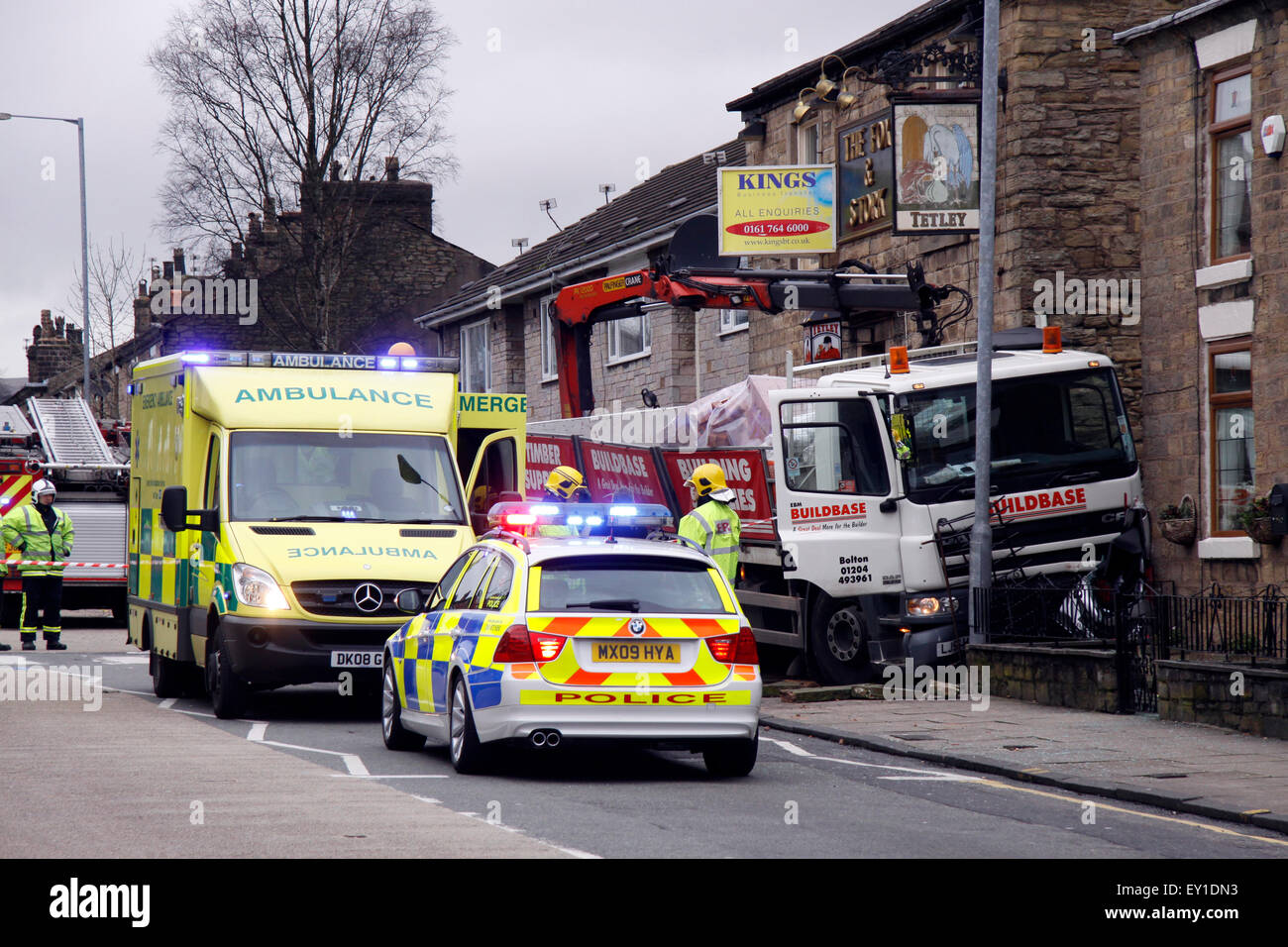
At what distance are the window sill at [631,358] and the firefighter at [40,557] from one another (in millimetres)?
13140

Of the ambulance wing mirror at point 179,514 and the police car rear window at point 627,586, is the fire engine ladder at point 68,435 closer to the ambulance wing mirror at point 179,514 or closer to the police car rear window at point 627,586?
the ambulance wing mirror at point 179,514

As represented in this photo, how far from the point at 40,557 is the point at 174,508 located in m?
8.71

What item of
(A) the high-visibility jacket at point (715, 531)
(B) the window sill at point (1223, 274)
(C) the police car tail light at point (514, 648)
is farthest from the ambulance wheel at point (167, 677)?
(B) the window sill at point (1223, 274)

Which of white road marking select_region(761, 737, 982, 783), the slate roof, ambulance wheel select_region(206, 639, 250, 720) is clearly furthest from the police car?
the slate roof

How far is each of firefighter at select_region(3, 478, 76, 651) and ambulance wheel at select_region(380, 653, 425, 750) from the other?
11315 millimetres

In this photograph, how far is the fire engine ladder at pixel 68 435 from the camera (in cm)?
2998

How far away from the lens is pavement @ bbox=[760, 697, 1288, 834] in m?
10.9

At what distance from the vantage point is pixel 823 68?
25.3m

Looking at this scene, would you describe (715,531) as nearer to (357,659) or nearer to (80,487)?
(357,659)

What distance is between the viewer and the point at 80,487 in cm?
2967

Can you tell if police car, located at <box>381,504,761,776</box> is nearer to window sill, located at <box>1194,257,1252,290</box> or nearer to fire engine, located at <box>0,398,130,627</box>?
window sill, located at <box>1194,257,1252,290</box>

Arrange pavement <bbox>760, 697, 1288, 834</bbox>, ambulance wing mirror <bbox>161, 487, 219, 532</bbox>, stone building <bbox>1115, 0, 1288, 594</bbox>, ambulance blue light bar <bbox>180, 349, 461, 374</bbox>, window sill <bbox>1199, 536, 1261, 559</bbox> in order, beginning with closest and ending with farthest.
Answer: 1. pavement <bbox>760, 697, 1288, 834</bbox>
2. ambulance wing mirror <bbox>161, 487, 219, 532</bbox>
3. ambulance blue light bar <bbox>180, 349, 461, 374</bbox>
4. stone building <bbox>1115, 0, 1288, 594</bbox>
5. window sill <bbox>1199, 536, 1261, 559</bbox>
